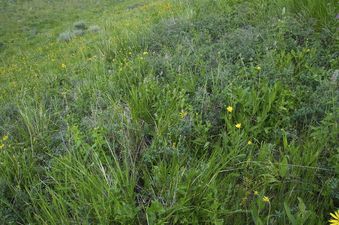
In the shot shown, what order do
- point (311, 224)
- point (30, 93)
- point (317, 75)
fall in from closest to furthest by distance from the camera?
point (311, 224) < point (317, 75) < point (30, 93)

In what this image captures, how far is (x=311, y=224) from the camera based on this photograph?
199cm

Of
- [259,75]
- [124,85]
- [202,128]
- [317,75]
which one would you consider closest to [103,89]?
[124,85]

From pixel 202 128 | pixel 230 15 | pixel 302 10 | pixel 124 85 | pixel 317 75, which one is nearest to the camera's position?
pixel 202 128

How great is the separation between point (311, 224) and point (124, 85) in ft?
8.68

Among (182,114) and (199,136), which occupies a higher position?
(182,114)

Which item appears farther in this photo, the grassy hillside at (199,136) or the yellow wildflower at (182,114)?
the yellow wildflower at (182,114)

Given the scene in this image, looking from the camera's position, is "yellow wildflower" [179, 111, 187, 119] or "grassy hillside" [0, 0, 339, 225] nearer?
"grassy hillside" [0, 0, 339, 225]

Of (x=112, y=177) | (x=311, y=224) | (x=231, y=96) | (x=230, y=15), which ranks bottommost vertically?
(x=311, y=224)

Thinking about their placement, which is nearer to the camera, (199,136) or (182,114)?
(199,136)

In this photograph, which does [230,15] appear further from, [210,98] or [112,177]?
[112,177]

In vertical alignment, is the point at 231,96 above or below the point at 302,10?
below

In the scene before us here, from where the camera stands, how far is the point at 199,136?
2.86 m

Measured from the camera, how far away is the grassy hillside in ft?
7.21

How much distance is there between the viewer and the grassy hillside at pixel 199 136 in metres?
2.20
